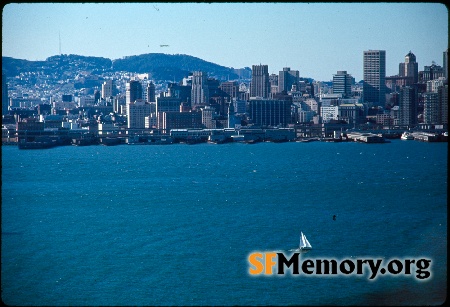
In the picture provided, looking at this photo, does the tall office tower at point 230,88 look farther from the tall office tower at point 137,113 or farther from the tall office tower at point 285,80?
the tall office tower at point 137,113

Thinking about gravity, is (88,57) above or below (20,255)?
above

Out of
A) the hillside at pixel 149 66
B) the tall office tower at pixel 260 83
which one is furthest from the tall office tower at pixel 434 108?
the hillside at pixel 149 66

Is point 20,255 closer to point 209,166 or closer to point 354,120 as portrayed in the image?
point 209,166

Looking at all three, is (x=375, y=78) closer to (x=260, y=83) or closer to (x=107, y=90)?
(x=260, y=83)

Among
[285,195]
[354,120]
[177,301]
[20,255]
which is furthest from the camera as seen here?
[354,120]

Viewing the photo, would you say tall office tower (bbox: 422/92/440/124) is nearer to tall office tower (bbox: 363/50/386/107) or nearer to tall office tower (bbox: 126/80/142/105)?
tall office tower (bbox: 363/50/386/107)

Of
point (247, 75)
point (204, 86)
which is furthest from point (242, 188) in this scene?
point (247, 75)

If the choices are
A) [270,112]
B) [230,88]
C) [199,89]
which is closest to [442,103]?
[270,112]
